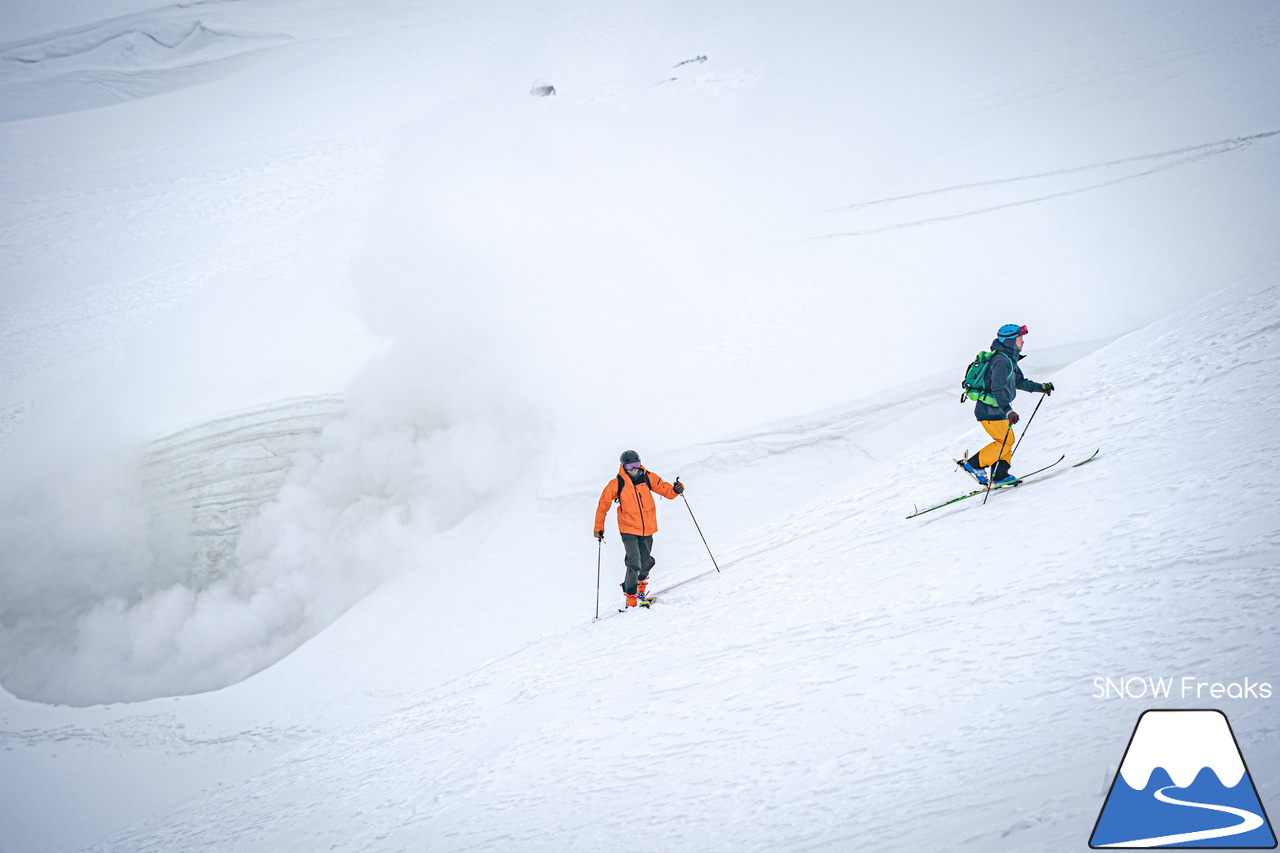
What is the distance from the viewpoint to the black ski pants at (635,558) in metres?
5.46

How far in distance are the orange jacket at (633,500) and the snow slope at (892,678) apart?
0.73 metres

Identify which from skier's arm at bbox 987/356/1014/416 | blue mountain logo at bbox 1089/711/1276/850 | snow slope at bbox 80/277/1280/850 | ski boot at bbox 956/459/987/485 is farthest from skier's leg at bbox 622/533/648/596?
blue mountain logo at bbox 1089/711/1276/850

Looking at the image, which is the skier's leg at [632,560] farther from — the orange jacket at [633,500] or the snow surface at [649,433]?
the snow surface at [649,433]

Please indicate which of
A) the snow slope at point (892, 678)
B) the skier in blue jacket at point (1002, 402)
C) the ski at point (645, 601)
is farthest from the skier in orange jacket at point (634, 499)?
the skier in blue jacket at point (1002, 402)

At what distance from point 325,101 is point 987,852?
26.2m

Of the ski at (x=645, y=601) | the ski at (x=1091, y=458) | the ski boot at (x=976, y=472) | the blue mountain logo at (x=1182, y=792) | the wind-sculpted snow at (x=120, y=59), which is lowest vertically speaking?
the blue mountain logo at (x=1182, y=792)

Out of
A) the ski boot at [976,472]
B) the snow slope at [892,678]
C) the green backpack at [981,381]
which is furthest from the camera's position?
the ski boot at [976,472]

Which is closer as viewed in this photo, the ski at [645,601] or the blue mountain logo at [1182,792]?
the blue mountain logo at [1182,792]

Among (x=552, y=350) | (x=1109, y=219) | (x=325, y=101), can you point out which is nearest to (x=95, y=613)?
(x=552, y=350)

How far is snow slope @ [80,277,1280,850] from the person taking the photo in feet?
8.29

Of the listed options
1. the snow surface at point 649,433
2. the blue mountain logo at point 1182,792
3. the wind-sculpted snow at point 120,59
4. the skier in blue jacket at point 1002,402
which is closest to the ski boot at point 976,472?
the skier in blue jacket at point 1002,402

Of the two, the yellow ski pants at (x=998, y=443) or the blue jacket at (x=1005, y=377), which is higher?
the blue jacket at (x=1005, y=377)

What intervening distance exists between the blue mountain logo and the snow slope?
55 mm

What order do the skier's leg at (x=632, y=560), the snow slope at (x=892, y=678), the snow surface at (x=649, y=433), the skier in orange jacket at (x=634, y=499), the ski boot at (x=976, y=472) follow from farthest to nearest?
the skier's leg at (x=632, y=560) < the skier in orange jacket at (x=634, y=499) < the ski boot at (x=976, y=472) < the snow surface at (x=649, y=433) < the snow slope at (x=892, y=678)
